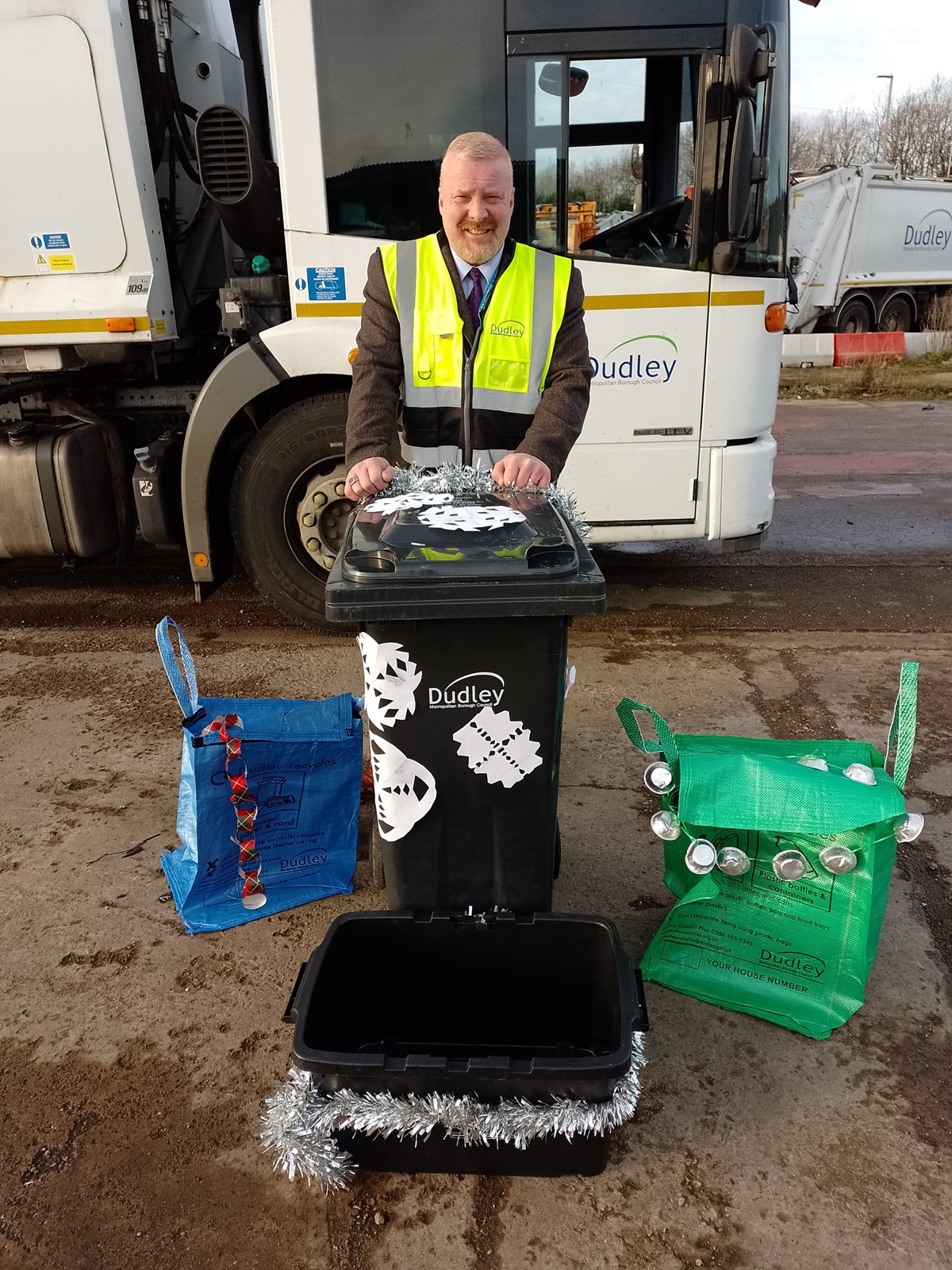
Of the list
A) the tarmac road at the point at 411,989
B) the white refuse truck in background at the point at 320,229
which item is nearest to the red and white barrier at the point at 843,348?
the white refuse truck in background at the point at 320,229

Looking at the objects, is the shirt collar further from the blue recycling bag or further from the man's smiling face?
the blue recycling bag

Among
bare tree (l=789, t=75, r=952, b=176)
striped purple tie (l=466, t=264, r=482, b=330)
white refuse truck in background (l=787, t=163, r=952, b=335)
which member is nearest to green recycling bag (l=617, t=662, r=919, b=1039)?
striped purple tie (l=466, t=264, r=482, b=330)

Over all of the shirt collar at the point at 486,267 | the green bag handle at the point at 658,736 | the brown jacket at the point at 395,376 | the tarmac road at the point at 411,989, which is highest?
the shirt collar at the point at 486,267

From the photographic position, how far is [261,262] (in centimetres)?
406

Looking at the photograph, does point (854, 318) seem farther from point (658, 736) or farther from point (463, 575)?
point (463, 575)

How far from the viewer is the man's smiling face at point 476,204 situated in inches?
83.5

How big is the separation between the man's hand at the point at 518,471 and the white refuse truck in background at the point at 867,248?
13.9 m

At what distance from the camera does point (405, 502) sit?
2047 millimetres

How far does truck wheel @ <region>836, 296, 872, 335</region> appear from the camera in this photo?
16391 mm

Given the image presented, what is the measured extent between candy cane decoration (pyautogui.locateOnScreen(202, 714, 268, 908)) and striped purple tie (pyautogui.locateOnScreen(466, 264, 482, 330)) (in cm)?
121

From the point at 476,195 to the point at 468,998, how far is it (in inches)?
73.1

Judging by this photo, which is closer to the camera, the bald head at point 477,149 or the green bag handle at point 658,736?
the bald head at point 477,149

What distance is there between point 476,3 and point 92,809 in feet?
10.9

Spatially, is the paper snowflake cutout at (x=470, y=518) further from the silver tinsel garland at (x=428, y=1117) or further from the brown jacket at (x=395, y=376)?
the silver tinsel garland at (x=428, y=1117)
